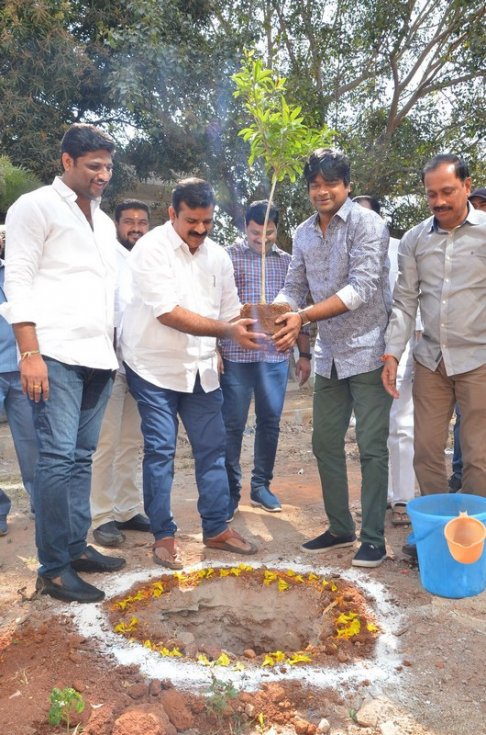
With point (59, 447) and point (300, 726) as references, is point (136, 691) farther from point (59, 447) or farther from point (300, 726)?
point (59, 447)

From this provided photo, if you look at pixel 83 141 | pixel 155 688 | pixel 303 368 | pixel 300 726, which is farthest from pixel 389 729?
pixel 83 141

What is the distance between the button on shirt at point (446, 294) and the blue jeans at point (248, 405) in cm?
120

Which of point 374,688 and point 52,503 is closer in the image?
point 374,688

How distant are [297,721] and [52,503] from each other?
1.49 meters

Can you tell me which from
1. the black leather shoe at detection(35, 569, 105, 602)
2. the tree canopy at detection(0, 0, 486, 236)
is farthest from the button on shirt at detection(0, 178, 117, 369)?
the tree canopy at detection(0, 0, 486, 236)

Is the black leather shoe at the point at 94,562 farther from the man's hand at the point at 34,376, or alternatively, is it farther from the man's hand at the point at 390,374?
the man's hand at the point at 390,374

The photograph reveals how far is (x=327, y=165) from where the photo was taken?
11.6 ft

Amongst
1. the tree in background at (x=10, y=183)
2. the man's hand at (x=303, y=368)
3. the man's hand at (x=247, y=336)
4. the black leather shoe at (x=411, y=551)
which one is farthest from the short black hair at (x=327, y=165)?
the tree in background at (x=10, y=183)

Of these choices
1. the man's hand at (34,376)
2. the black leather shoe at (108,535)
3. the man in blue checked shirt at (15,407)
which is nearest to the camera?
the man's hand at (34,376)

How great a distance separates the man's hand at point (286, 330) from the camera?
3.52 meters

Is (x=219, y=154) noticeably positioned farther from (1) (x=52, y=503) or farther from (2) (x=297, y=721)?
(2) (x=297, y=721)

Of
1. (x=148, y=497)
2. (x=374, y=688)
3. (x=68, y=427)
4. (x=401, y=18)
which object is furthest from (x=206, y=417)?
(x=401, y=18)

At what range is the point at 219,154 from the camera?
9406 millimetres

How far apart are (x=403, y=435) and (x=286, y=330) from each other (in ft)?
4.66
